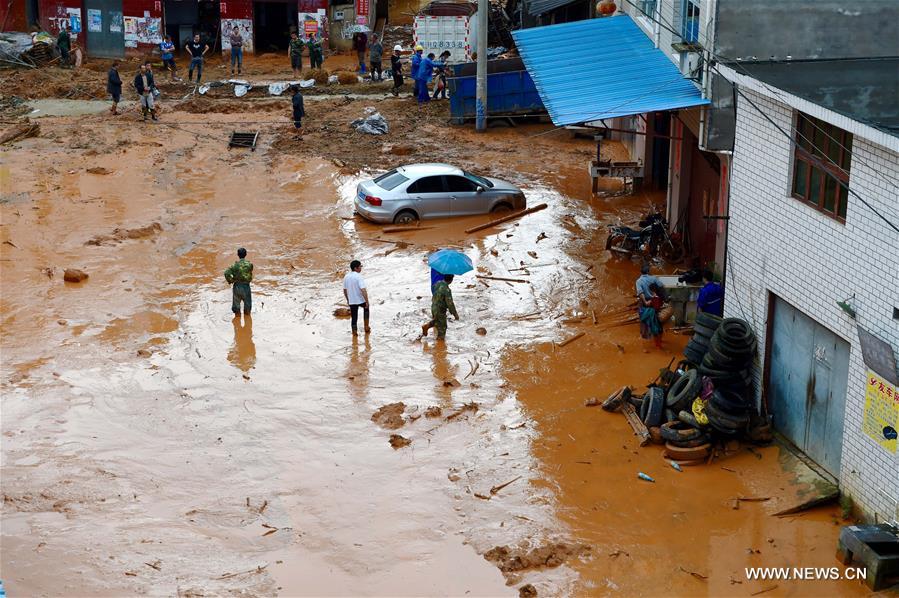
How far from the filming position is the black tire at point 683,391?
13.6 m

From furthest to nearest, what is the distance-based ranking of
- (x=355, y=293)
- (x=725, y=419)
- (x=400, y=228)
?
1. (x=400, y=228)
2. (x=355, y=293)
3. (x=725, y=419)

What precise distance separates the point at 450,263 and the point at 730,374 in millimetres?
5229

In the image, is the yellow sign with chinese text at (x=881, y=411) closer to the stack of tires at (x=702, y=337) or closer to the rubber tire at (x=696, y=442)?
the rubber tire at (x=696, y=442)

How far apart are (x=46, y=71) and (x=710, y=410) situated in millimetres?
30460

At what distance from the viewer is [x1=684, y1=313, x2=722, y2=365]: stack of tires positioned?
1434 centimetres

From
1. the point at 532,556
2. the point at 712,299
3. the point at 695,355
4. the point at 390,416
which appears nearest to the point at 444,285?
the point at 390,416

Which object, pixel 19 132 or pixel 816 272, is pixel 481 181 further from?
pixel 19 132

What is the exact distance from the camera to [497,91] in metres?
30.9

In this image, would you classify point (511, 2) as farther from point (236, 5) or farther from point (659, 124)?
point (659, 124)

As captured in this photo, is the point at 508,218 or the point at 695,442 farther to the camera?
the point at 508,218

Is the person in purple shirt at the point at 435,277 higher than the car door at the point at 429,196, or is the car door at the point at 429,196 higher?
the car door at the point at 429,196

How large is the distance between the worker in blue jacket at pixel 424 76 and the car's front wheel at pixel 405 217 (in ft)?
34.7

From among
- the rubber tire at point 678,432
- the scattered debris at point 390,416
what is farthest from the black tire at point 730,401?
the scattered debris at point 390,416

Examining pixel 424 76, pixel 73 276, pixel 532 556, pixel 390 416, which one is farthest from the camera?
pixel 424 76
